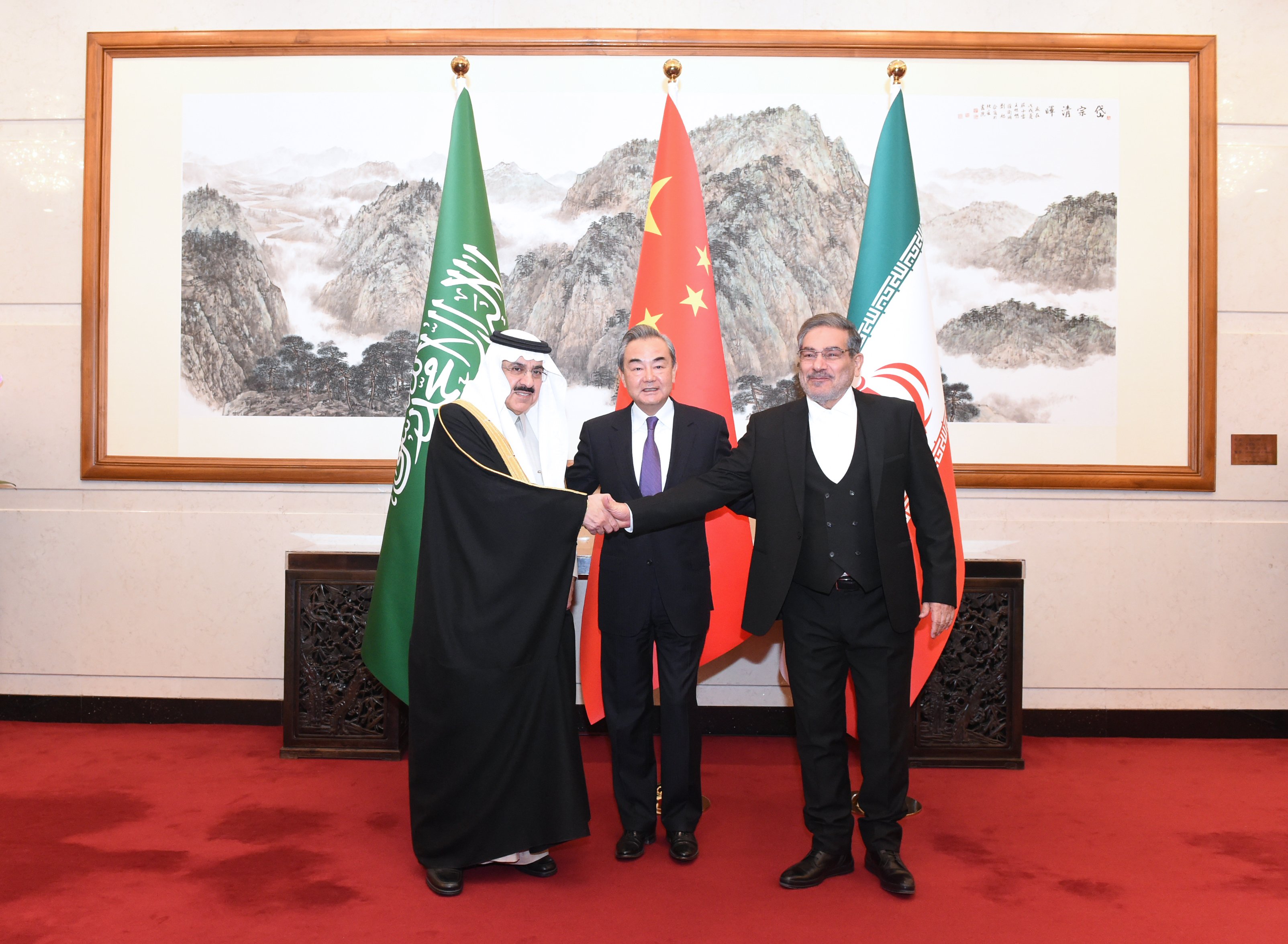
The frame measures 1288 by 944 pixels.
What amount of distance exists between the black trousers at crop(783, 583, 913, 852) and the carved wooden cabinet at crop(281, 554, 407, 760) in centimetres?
200

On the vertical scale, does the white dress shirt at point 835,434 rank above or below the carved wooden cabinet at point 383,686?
above

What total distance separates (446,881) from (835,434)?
1.82 meters

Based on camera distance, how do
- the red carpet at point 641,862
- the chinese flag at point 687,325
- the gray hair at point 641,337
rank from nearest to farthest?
1. the red carpet at point 641,862
2. the gray hair at point 641,337
3. the chinese flag at point 687,325

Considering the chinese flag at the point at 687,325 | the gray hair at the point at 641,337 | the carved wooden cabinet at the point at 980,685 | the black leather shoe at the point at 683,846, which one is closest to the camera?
the black leather shoe at the point at 683,846

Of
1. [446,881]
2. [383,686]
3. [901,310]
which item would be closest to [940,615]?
[901,310]

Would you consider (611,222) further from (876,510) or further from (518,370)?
(876,510)

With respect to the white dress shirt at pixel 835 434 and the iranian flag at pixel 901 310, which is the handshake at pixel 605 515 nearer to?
the white dress shirt at pixel 835 434

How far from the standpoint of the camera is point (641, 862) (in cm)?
266

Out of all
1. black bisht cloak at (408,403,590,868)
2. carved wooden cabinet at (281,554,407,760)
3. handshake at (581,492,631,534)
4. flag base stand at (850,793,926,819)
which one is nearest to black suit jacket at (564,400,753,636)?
handshake at (581,492,631,534)

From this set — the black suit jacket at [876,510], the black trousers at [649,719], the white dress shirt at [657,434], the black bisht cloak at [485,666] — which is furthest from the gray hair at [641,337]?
the black trousers at [649,719]

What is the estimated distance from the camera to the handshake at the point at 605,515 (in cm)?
259

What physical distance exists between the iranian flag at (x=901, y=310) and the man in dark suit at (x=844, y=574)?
737mm

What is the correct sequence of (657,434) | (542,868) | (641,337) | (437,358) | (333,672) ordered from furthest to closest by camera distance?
(333,672) < (437,358) < (657,434) < (641,337) < (542,868)

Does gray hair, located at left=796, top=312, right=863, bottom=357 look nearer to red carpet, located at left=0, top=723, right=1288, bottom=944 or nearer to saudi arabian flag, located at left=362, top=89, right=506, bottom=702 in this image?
saudi arabian flag, located at left=362, top=89, right=506, bottom=702
